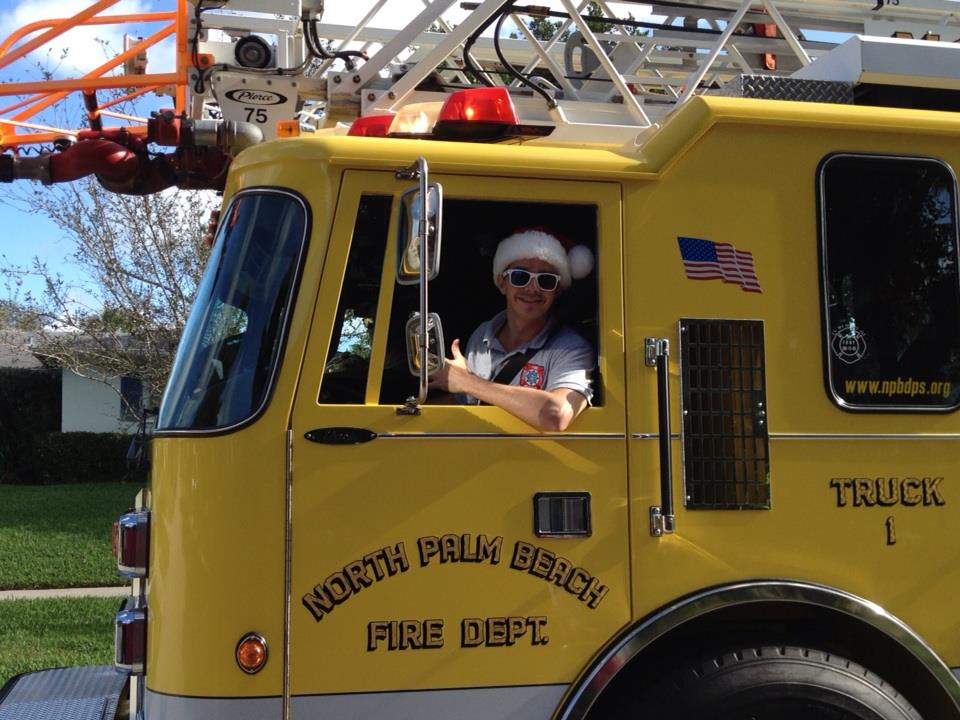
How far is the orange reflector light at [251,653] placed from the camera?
2861mm

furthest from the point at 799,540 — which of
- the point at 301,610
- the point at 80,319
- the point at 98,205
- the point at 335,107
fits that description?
the point at 80,319

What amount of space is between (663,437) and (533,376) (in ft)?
A: 1.45

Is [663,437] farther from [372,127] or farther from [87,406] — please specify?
[87,406]

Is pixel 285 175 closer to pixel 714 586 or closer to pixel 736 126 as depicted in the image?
pixel 736 126

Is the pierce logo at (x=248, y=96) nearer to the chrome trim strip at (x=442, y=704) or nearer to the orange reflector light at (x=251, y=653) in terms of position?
the orange reflector light at (x=251, y=653)

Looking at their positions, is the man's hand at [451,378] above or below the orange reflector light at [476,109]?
below

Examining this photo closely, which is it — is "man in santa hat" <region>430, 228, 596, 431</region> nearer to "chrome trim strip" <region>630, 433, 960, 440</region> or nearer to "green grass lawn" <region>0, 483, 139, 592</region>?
"chrome trim strip" <region>630, 433, 960, 440</region>

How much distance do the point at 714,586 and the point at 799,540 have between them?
1.00 feet

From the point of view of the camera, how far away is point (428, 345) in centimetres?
285

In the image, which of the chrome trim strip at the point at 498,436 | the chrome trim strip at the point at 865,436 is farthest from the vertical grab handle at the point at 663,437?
the chrome trim strip at the point at 865,436

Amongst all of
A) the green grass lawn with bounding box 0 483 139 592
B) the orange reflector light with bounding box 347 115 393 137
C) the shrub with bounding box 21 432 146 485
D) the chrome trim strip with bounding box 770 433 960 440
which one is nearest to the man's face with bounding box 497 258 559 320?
the orange reflector light with bounding box 347 115 393 137

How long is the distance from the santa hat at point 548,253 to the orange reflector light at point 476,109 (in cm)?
40

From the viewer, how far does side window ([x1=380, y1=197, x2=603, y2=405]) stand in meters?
3.16

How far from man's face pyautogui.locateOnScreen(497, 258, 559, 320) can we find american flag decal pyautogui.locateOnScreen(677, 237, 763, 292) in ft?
1.39
